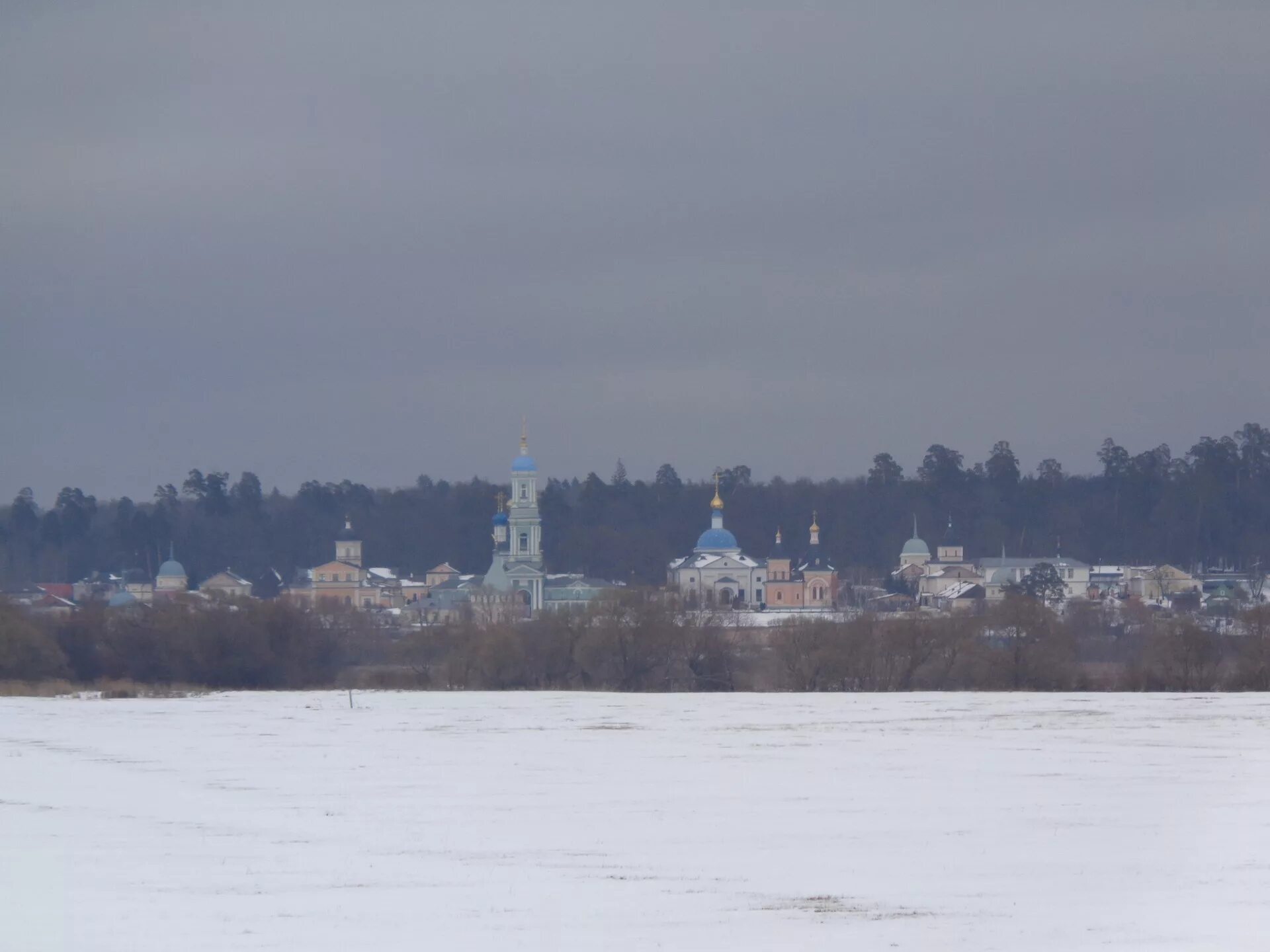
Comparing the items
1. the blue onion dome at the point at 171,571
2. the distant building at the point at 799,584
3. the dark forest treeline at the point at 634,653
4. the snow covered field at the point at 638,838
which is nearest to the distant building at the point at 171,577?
the blue onion dome at the point at 171,571

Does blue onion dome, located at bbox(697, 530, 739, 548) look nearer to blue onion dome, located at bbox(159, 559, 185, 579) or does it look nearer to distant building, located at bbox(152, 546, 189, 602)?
distant building, located at bbox(152, 546, 189, 602)

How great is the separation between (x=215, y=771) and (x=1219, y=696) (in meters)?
26.5

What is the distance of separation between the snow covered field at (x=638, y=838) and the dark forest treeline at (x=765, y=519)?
132m

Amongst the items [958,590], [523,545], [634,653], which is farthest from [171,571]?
[634,653]

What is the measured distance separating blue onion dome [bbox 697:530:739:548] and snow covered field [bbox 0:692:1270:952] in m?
116

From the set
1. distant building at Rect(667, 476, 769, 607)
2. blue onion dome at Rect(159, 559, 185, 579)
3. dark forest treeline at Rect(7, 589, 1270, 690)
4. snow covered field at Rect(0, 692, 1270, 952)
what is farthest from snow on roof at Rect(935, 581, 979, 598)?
snow covered field at Rect(0, 692, 1270, 952)

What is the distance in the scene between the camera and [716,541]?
15012cm

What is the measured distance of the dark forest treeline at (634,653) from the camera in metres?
52.6

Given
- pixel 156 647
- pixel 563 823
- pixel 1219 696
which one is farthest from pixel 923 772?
pixel 156 647

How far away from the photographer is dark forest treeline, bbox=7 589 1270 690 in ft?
172

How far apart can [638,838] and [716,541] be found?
130662 millimetres

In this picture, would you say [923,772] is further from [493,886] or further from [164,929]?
[164,929]

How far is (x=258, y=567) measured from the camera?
574 ft

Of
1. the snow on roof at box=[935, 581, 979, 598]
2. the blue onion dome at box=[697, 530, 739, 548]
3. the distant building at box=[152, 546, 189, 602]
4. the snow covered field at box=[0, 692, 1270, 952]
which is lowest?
the snow covered field at box=[0, 692, 1270, 952]
